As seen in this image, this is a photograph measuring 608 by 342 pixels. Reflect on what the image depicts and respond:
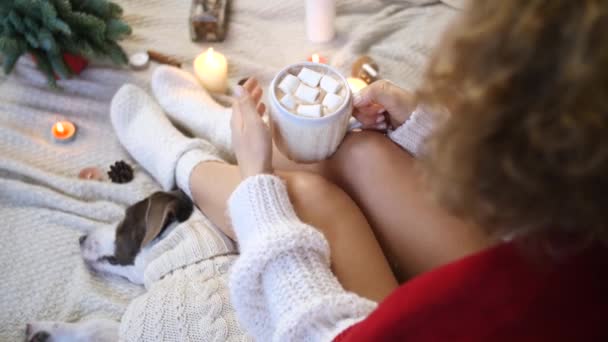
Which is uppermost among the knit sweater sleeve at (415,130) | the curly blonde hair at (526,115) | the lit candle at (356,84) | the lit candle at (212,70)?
the curly blonde hair at (526,115)

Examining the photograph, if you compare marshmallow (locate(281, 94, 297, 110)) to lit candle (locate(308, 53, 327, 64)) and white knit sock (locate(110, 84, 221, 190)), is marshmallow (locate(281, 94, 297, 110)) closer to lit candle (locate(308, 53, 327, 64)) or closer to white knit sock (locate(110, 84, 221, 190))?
white knit sock (locate(110, 84, 221, 190))

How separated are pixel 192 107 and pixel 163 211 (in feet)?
0.87

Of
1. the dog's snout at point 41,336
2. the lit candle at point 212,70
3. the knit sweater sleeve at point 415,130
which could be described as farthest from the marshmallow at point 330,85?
the dog's snout at point 41,336

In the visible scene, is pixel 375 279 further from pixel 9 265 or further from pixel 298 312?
pixel 9 265

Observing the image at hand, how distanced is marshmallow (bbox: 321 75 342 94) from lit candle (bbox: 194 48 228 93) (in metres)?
0.43

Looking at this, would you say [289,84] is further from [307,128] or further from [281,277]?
[281,277]

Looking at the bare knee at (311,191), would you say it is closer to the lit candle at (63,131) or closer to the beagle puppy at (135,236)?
the beagle puppy at (135,236)

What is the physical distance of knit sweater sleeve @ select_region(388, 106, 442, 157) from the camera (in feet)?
2.52

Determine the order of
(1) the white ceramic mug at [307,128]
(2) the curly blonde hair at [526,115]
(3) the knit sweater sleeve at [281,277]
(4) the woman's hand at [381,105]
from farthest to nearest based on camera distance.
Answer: (4) the woman's hand at [381,105] → (1) the white ceramic mug at [307,128] → (3) the knit sweater sleeve at [281,277] → (2) the curly blonde hair at [526,115]

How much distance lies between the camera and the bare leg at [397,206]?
0.68 meters

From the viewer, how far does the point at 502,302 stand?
1.52 ft

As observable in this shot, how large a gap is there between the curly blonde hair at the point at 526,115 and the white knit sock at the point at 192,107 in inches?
25.9

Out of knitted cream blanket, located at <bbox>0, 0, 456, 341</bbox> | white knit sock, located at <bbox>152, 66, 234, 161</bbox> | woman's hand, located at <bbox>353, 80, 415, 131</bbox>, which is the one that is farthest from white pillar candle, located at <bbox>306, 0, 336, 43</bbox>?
woman's hand, located at <bbox>353, 80, 415, 131</bbox>

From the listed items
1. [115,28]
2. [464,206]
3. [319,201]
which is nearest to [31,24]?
[115,28]
